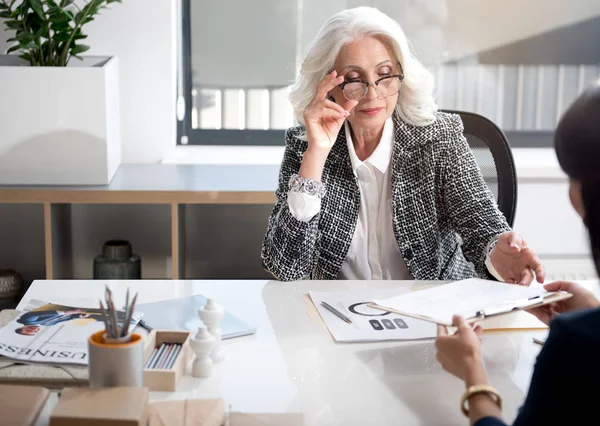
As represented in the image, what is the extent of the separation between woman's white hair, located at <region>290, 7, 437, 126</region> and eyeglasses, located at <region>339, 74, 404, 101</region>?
42mm

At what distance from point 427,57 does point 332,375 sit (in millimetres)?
2267

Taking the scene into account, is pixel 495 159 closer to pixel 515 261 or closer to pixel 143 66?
pixel 515 261

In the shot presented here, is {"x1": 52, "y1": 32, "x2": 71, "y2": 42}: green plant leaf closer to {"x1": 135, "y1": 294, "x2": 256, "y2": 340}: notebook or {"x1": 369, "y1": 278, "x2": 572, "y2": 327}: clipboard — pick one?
{"x1": 135, "y1": 294, "x2": 256, "y2": 340}: notebook

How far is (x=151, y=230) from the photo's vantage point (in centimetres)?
313

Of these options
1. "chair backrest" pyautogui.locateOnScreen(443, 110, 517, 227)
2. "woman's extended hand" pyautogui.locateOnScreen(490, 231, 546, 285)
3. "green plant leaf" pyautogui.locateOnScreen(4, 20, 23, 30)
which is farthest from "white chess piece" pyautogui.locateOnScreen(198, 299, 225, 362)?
"green plant leaf" pyautogui.locateOnScreen(4, 20, 23, 30)

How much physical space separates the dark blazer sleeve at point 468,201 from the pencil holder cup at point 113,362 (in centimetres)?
101

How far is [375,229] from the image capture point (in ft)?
6.61

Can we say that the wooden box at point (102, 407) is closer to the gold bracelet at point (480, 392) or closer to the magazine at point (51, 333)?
the magazine at point (51, 333)

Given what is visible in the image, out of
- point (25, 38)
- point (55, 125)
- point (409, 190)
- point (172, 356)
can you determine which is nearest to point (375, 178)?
point (409, 190)

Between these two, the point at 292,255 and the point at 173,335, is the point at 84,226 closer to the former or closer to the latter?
the point at 292,255

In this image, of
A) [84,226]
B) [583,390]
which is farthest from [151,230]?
[583,390]

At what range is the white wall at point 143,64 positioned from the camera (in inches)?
119

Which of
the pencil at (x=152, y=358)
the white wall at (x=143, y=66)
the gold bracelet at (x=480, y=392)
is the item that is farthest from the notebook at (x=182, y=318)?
the white wall at (x=143, y=66)

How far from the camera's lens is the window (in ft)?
10.6
